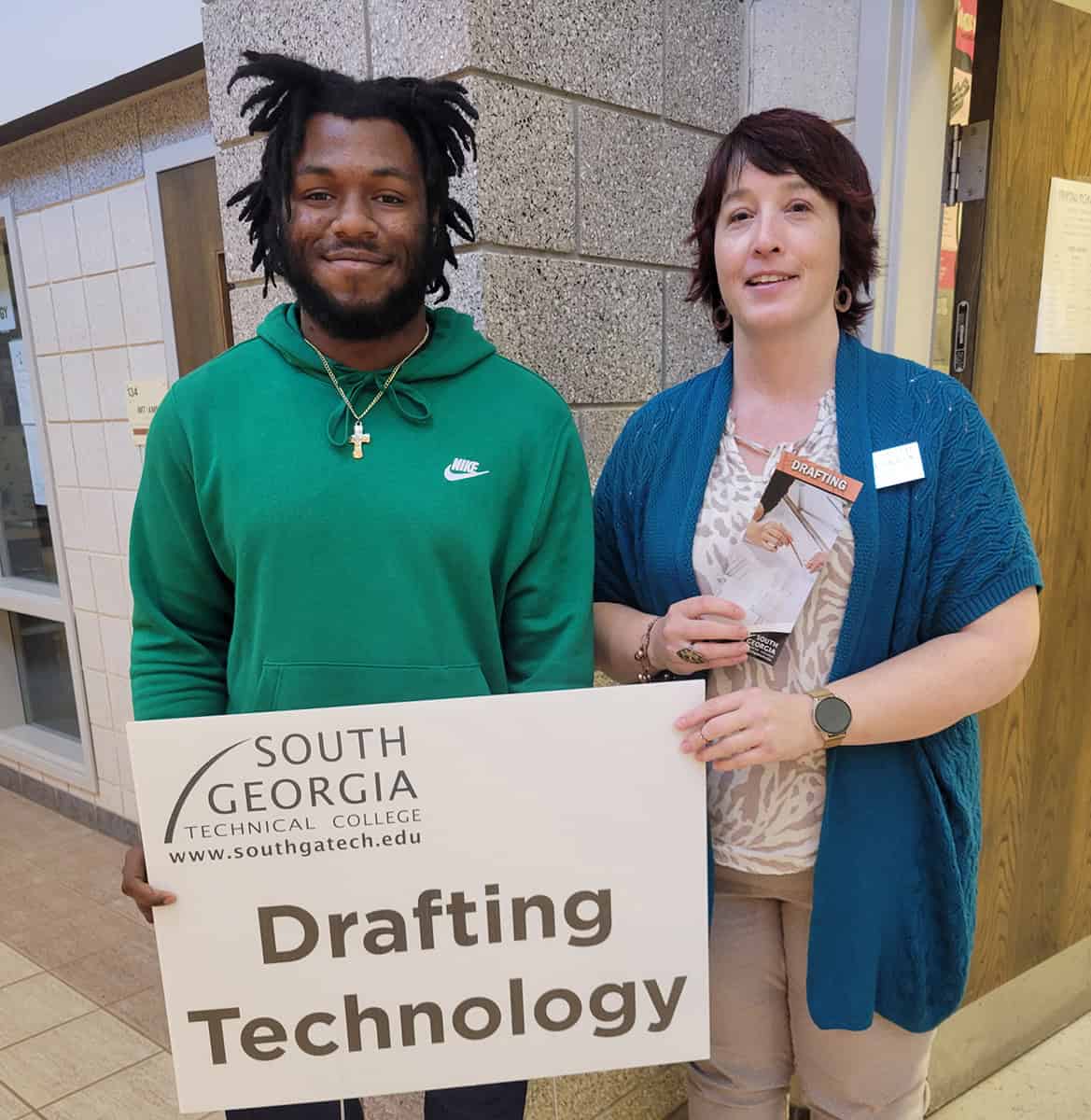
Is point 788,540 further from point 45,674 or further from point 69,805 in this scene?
point 45,674

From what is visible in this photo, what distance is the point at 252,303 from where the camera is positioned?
5.38 ft

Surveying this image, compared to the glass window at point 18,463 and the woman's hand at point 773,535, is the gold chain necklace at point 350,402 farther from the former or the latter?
the glass window at point 18,463

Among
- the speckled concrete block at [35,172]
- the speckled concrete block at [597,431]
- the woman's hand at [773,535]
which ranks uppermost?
the speckled concrete block at [35,172]

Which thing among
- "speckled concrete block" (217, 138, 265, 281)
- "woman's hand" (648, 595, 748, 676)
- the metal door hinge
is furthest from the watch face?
"speckled concrete block" (217, 138, 265, 281)

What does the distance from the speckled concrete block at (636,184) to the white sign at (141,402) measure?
5.59 ft

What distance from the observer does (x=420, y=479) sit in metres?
0.97

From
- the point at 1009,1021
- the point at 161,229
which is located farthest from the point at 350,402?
the point at 1009,1021

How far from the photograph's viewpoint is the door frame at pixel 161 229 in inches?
97.2

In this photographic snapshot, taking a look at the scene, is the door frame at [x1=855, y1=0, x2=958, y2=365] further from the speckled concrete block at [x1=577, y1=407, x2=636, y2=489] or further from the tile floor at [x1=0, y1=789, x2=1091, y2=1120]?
the tile floor at [x1=0, y1=789, x2=1091, y2=1120]

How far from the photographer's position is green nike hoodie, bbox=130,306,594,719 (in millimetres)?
962

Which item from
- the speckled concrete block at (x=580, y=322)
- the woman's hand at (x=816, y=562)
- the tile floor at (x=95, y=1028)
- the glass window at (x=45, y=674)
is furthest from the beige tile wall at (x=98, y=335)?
the woman's hand at (x=816, y=562)

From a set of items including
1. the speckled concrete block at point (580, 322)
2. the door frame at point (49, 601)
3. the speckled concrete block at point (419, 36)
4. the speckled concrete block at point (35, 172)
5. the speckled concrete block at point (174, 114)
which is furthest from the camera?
the door frame at point (49, 601)

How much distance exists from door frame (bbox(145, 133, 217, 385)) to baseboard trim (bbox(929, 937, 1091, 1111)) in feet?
9.09

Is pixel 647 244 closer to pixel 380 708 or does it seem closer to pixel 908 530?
pixel 908 530
